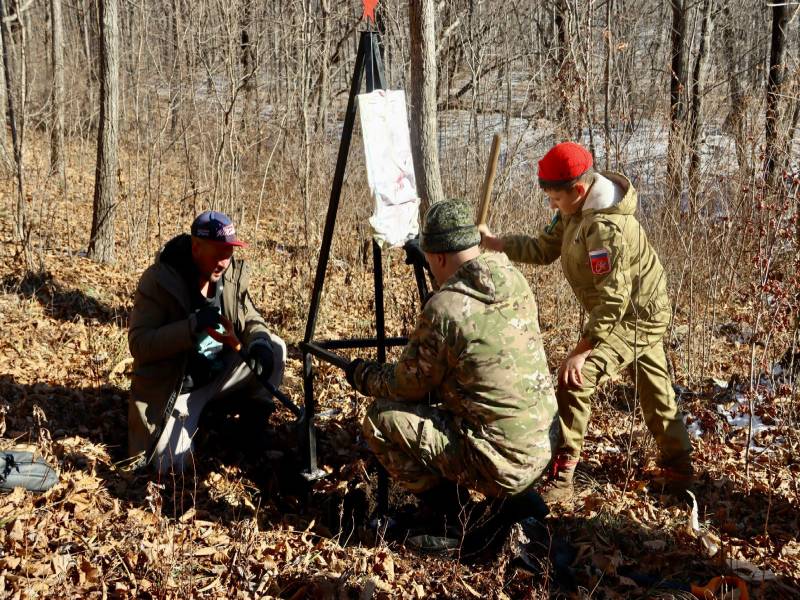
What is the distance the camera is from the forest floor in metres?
2.95

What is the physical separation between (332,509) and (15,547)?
143 cm

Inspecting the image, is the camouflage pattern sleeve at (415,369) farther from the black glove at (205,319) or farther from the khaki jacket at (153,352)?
the khaki jacket at (153,352)

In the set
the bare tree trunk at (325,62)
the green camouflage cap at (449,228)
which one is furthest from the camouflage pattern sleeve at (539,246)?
the bare tree trunk at (325,62)

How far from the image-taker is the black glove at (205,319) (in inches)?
141

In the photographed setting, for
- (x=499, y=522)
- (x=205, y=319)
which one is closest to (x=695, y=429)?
(x=499, y=522)

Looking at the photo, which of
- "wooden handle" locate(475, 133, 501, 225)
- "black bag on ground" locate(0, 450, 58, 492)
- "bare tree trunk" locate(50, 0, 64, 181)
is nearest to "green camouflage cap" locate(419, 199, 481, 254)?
"wooden handle" locate(475, 133, 501, 225)

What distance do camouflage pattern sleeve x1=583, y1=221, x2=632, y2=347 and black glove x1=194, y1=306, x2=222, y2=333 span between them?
1842mm

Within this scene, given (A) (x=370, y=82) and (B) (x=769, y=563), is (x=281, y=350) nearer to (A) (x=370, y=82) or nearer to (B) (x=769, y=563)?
(A) (x=370, y=82)

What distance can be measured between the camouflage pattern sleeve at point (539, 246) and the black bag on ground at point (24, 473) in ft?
8.63

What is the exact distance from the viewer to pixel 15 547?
2.94 metres

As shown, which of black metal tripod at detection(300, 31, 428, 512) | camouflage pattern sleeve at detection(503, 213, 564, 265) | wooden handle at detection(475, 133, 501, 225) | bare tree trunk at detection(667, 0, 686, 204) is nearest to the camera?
black metal tripod at detection(300, 31, 428, 512)

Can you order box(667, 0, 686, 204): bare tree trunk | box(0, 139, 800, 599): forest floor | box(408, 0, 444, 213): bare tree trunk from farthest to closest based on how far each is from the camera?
box(667, 0, 686, 204): bare tree trunk < box(408, 0, 444, 213): bare tree trunk < box(0, 139, 800, 599): forest floor

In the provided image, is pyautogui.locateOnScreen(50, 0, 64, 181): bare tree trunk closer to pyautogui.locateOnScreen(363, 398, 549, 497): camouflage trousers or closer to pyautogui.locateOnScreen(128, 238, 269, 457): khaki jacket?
pyautogui.locateOnScreen(128, 238, 269, 457): khaki jacket

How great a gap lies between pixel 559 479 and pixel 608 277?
109 cm
